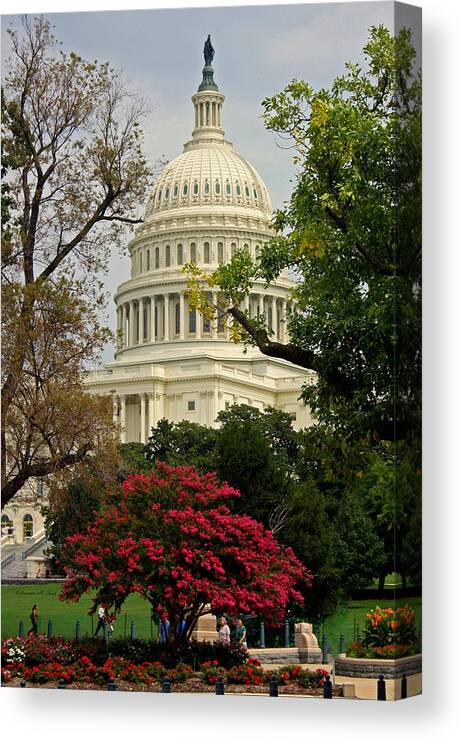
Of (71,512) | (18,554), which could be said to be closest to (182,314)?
(71,512)

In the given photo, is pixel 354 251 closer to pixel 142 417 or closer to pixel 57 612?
pixel 142 417

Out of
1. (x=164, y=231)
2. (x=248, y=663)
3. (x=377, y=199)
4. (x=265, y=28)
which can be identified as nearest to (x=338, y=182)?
(x=377, y=199)

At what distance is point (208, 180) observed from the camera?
18766 mm

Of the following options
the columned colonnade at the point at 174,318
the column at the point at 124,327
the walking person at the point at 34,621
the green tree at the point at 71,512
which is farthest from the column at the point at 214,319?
the walking person at the point at 34,621

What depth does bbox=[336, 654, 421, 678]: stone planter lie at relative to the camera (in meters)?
14.7

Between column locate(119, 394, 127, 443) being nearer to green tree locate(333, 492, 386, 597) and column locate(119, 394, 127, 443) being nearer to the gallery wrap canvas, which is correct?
the gallery wrap canvas

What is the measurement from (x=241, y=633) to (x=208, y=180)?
572 cm

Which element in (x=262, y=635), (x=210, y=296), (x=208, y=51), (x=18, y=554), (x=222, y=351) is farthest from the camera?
(x=222, y=351)

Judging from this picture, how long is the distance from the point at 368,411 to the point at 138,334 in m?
5.28

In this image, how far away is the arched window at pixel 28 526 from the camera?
16.8 metres

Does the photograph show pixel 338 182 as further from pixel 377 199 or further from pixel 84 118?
pixel 84 118

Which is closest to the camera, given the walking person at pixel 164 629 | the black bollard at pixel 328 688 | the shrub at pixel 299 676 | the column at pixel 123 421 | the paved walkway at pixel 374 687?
the paved walkway at pixel 374 687

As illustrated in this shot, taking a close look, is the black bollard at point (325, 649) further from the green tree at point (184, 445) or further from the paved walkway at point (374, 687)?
the green tree at point (184, 445)

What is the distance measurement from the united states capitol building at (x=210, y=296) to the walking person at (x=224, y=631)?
2230 mm
